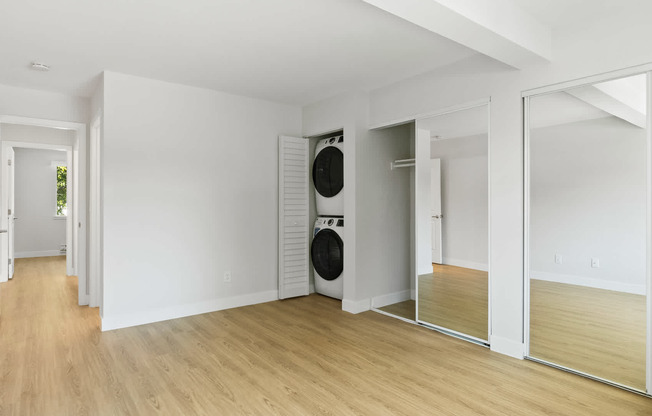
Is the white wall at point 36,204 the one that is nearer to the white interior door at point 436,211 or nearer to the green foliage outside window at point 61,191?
the green foliage outside window at point 61,191

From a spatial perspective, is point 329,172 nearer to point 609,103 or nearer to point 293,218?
point 293,218

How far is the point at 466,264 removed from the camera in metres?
3.31

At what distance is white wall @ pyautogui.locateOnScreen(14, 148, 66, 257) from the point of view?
7719 millimetres

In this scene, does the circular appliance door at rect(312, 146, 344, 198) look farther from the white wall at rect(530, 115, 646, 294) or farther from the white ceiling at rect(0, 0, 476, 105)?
the white wall at rect(530, 115, 646, 294)

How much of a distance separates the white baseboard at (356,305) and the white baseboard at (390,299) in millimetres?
78

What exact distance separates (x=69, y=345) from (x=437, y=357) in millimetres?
2944

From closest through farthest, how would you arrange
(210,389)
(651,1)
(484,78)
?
(651,1), (210,389), (484,78)

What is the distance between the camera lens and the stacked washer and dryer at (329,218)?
441 cm

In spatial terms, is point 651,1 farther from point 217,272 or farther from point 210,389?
point 217,272

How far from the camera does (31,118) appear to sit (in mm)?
3875

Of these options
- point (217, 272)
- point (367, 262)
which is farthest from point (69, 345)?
point (367, 262)

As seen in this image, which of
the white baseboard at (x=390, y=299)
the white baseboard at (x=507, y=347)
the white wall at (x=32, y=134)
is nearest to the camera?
the white baseboard at (x=507, y=347)

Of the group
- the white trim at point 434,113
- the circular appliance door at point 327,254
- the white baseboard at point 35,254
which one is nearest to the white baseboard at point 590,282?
the white trim at point 434,113

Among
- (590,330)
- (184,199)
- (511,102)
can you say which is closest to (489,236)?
(590,330)
